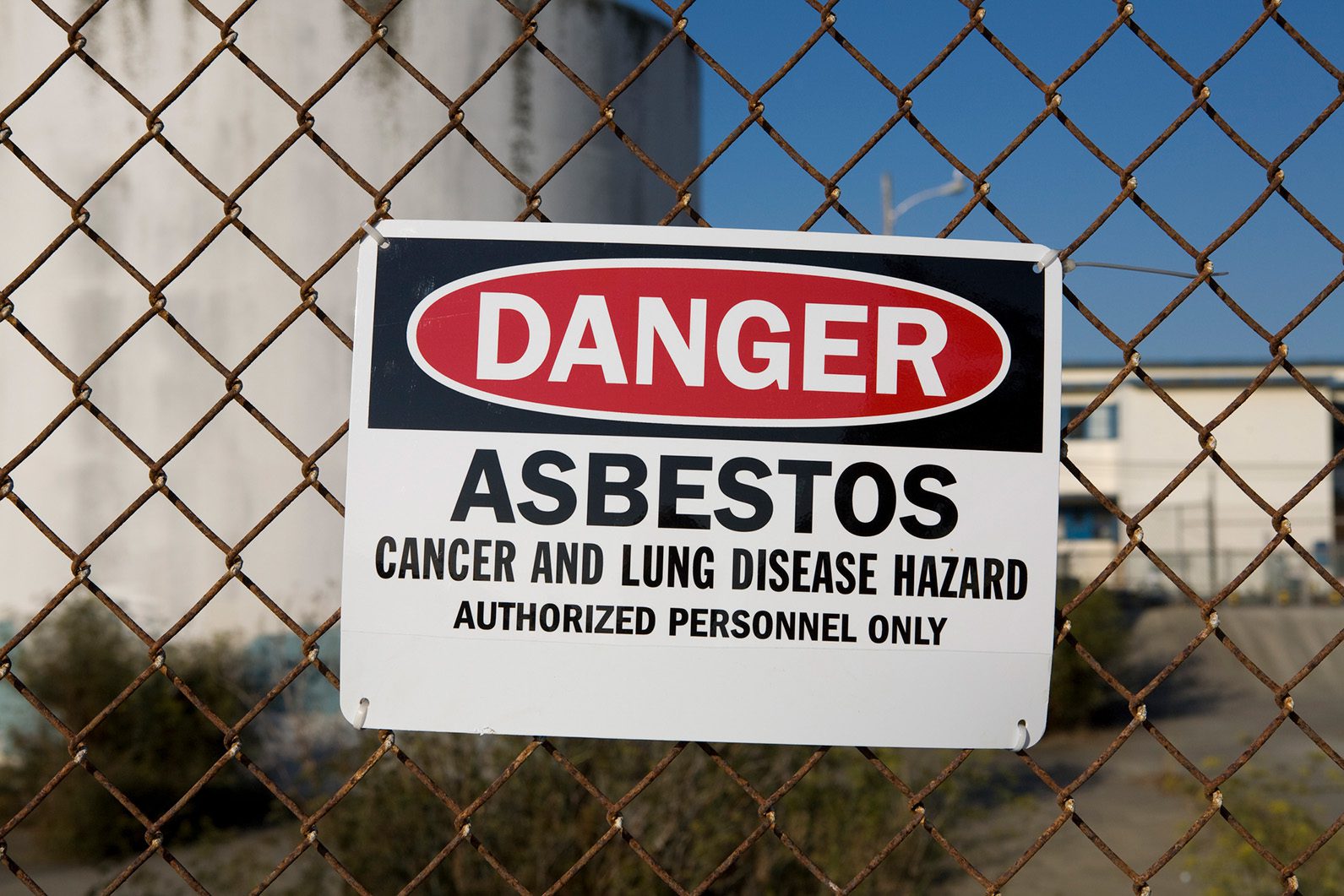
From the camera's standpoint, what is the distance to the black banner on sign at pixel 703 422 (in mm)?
1212

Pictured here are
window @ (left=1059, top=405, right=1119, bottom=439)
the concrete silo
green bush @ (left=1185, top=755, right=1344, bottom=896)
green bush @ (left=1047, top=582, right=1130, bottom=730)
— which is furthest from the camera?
window @ (left=1059, top=405, right=1119, bottom=439)

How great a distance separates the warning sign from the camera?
3.96 feet

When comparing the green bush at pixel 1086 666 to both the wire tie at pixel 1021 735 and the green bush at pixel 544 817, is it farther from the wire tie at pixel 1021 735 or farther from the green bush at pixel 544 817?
the wire tie at pixel 1021 735

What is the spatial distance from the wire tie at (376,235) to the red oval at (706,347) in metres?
0.09

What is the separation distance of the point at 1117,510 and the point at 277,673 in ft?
23.8

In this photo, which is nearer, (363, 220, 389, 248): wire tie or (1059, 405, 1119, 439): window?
(363, 220, 389, 248): wire tie

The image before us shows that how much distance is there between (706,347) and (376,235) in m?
0.41

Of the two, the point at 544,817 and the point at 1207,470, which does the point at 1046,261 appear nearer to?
the point at 544,817

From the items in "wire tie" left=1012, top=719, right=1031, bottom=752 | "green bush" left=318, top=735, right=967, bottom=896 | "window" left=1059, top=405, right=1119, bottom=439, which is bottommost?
"green bush" left=318, top=735, right=967, bottom=896

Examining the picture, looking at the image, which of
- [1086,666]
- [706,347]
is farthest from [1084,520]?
[706,347]

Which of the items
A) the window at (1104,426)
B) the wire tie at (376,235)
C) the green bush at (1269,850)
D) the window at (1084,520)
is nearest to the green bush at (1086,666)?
the green bush at (1269,850)

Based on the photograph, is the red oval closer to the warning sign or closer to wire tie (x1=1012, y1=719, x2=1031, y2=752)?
the warning sign

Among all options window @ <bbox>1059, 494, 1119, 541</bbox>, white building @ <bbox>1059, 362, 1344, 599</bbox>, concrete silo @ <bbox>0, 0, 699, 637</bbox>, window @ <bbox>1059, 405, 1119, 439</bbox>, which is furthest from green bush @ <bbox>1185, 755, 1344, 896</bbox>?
window @ <bbox>1059, 405, 1119, 439</bbox>

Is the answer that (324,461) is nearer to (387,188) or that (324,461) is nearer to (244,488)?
(244,488)
